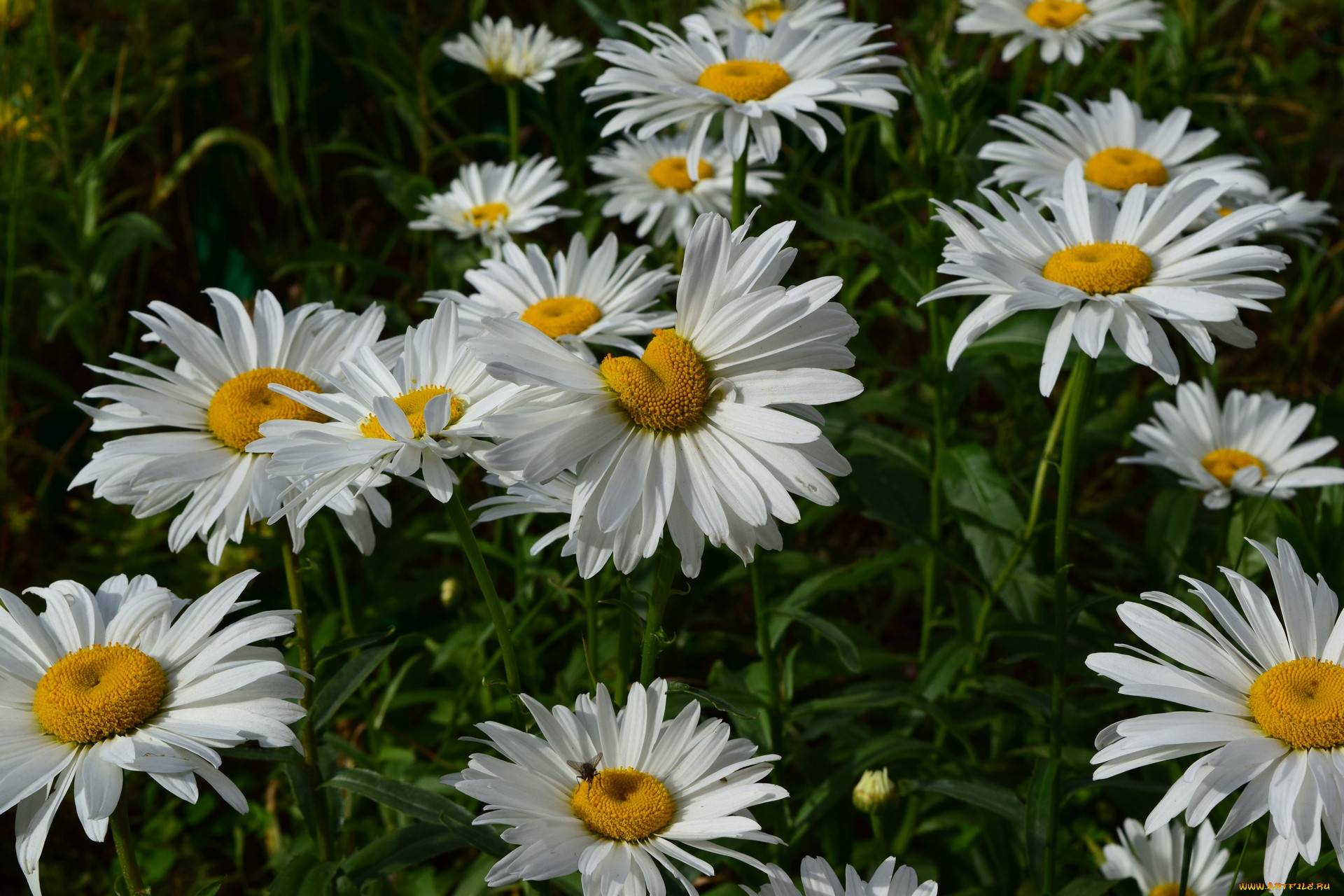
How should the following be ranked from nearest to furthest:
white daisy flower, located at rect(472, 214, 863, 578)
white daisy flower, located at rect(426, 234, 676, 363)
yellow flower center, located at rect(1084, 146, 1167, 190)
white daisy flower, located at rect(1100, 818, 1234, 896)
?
1. white daisy flower, located at rect(472, 214, 863, 578)
2. white daisy flower, located at rect(1100, 818, 1234, 896)
3. white daisy flower, located at rect(426, 234, 676, 363)
4. yellow flower center, located at rect(1084, 146, 1167, 190)

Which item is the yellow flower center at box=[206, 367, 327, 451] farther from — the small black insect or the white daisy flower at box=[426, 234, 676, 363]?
the small black insect

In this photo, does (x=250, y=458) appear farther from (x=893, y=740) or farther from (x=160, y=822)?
(x=160, y=822)

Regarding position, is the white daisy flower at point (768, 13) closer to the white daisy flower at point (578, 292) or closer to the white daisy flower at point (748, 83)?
the white daisy flower at point (748, 83)

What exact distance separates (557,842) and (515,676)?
0.26 metres

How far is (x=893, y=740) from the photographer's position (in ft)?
6.59

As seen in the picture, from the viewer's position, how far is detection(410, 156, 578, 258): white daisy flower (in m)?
2.81

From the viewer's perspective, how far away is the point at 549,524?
8.68ft

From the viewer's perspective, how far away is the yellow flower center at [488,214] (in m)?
2.87

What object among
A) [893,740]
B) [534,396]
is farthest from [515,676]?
[893,740]

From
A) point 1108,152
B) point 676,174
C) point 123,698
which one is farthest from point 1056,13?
point 123,698

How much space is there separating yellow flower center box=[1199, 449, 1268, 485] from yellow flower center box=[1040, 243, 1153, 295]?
2.77 feet

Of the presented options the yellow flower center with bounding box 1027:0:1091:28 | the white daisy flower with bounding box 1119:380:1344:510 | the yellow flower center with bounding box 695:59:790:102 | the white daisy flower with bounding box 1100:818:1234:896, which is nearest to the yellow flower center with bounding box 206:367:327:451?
the yellow flower center with bounding box 695:59:790:102

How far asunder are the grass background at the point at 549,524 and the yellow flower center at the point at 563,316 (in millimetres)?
464

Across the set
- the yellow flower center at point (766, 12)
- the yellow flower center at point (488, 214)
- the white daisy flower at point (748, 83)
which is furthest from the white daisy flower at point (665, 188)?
the white daisy flower at point (748, 83)
